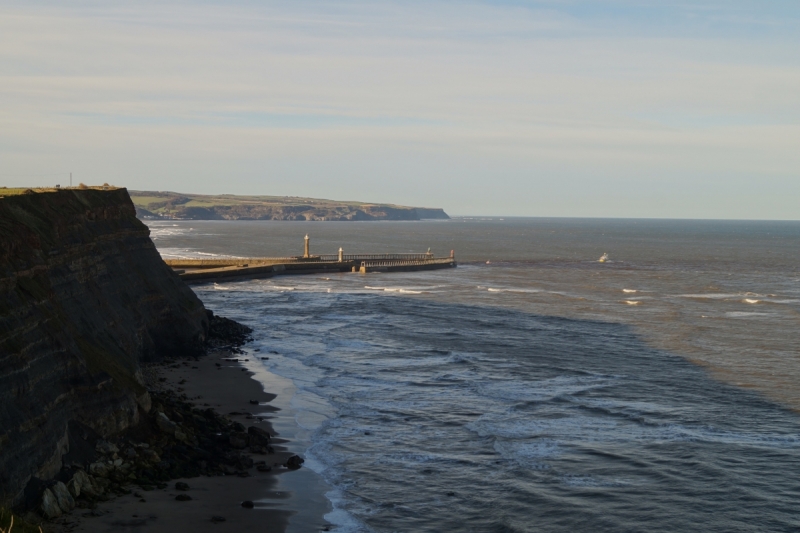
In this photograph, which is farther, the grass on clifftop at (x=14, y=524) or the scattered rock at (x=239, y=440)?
the scattered rock at (x=239, y=440)

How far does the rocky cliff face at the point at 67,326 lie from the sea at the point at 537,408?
540 cm

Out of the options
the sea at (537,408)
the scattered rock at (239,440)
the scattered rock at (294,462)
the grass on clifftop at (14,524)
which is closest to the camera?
the grass on clifftop at (14,524)

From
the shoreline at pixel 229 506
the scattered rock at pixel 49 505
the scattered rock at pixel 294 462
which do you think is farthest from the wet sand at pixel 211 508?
the scattered rock at pixel 49 505

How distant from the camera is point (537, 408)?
2978 cm

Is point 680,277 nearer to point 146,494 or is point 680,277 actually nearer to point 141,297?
point 141,297

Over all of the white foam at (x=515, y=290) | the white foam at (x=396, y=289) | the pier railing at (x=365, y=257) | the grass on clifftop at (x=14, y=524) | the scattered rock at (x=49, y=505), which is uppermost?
the pier railing at (x=365, y=257)

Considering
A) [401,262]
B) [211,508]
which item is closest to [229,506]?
[211,508]

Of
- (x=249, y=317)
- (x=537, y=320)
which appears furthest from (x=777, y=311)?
(x=249, y=317)

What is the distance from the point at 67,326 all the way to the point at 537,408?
1589 cm

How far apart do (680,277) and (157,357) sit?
71425 millimetres

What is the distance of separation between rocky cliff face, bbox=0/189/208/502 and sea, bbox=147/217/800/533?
17.7 feet

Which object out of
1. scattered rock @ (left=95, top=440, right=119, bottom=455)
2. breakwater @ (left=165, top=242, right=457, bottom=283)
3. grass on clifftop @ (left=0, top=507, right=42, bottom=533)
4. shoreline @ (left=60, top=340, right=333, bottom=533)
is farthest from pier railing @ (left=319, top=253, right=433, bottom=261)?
grass on clifftop @ (left=0, top=507, right=42, bottom=533)

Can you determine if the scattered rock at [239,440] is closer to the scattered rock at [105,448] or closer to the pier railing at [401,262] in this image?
the scattered rock at [105,448]

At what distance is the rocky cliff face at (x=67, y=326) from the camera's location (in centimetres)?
1838
